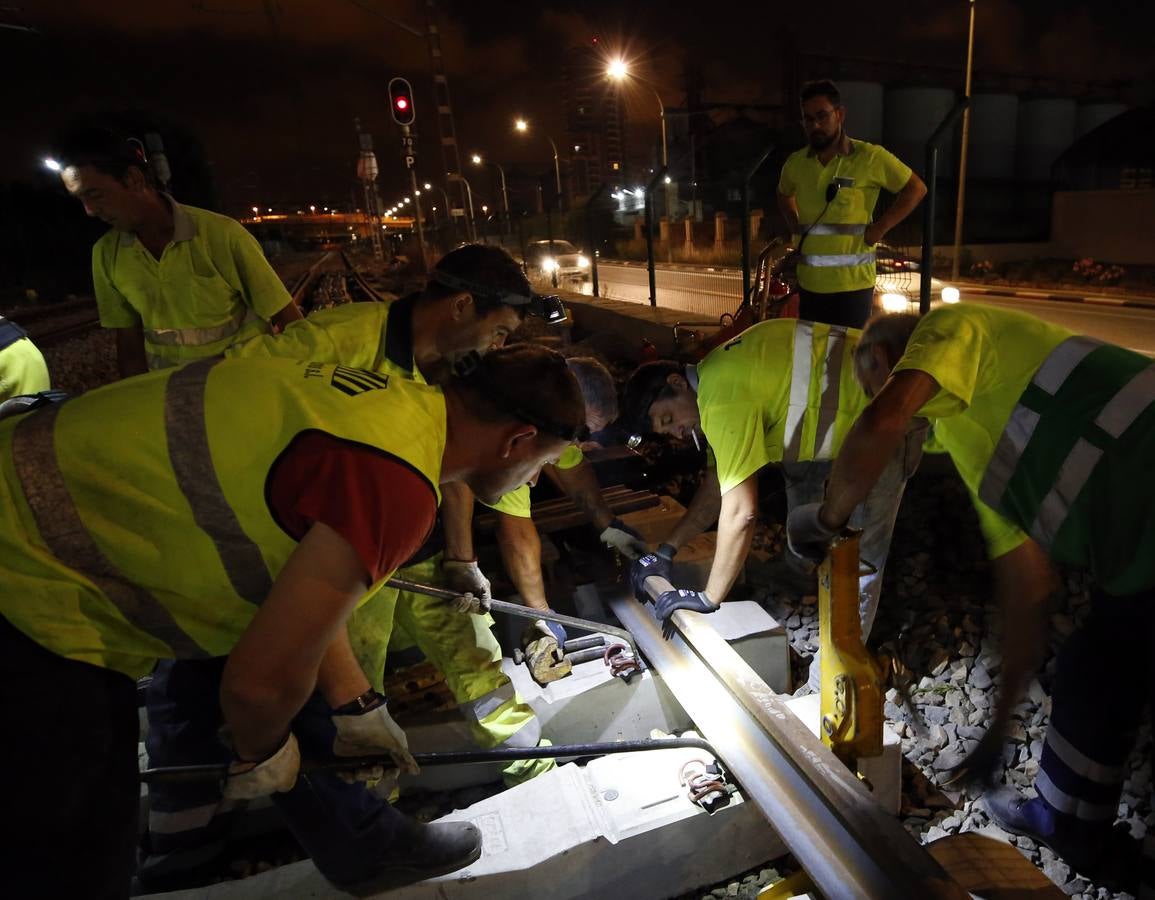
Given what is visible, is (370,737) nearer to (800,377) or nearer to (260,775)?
(260,775)

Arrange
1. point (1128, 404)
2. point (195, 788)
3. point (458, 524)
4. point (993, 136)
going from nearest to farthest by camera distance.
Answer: point (1128, 404) → point (195, 788) → point (458, 524) → point (993, 136)

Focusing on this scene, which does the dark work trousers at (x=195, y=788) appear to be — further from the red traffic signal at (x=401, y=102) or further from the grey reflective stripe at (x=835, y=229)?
the red traffic signal at (x=401, y=102)

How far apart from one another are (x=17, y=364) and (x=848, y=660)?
10.9 feet

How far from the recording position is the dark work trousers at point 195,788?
2236 mm

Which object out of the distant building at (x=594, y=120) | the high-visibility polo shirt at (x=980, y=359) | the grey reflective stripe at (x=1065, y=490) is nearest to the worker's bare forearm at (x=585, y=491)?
the high-visibility polo shirt at (x=980, y=359)

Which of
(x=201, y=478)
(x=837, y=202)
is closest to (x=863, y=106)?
(x=837, y=202)

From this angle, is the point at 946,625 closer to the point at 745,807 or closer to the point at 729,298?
the point at 745,807

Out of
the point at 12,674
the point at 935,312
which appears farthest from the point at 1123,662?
the point at 12,674

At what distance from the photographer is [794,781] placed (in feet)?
7.66

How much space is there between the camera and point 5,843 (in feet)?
4.83

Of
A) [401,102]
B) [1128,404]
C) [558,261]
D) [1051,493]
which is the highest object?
[401,102]

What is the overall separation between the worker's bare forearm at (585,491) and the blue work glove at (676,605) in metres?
0.78

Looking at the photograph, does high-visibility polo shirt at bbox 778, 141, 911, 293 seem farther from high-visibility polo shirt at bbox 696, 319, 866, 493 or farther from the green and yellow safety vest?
the green and yellow safety vest

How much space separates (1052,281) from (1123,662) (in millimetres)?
22086
